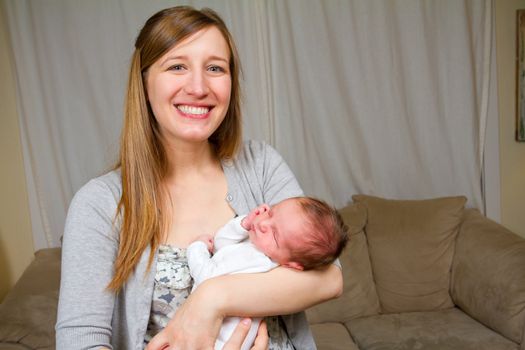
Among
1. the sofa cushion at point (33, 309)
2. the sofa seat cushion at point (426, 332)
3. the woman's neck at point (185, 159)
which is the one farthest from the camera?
the sofa seat cushion at point (426, 332)

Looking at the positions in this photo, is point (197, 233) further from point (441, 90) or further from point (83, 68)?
point (441, 90)

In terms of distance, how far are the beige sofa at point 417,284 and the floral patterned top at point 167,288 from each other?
1.31 m

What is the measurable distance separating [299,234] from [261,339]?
0.88 feet

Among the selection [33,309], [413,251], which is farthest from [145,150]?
[413,251]

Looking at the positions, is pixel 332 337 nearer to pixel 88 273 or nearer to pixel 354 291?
pixel 354 291

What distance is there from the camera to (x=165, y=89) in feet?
3.87

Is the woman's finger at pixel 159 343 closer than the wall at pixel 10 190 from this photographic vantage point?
Yes

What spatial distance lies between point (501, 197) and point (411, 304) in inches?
45.0

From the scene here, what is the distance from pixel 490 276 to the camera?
257 cm

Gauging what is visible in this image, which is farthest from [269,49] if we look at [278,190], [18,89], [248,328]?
[248,328]

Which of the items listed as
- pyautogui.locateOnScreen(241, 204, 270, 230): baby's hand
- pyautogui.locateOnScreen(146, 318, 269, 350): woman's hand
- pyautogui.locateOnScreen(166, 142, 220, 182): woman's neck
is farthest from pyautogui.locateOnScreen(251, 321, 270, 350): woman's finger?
pyautogui.locateOnScreen(166, 142, 220, 182): woman's neck

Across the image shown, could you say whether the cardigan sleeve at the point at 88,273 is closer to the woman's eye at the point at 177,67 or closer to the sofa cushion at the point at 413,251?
the woman's eye at the point at 177,67

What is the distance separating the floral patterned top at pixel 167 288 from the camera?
3.79 ft

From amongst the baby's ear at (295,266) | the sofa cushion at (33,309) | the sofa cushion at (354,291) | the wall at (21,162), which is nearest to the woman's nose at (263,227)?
the baby's ear at (295,266)
